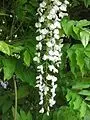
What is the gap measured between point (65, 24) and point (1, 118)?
816 mm

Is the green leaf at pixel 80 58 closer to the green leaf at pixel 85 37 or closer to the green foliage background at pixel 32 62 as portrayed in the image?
the green foliage background at pixel 32 62

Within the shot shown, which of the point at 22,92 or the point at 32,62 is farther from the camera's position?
the point at 22,92

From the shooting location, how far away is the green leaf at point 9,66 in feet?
5.27

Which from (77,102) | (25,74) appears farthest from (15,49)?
(77,102)

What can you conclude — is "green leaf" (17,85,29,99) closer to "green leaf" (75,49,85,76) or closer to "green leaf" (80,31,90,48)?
"green leaf" (75,49,85,76)

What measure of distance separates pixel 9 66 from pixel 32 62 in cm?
14

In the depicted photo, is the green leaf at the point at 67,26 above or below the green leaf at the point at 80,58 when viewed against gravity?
above

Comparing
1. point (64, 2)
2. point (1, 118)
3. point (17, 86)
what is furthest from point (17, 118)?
point (64, 2)

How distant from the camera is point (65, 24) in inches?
63.2

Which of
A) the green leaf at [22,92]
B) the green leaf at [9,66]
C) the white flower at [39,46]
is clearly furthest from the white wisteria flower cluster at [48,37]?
the green leaf at [22,92]

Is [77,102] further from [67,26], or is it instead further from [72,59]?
[67,26]

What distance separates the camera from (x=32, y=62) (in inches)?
68.7

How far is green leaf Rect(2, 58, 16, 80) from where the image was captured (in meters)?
1.61

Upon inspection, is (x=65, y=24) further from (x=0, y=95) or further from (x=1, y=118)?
(x=1, y=118)
